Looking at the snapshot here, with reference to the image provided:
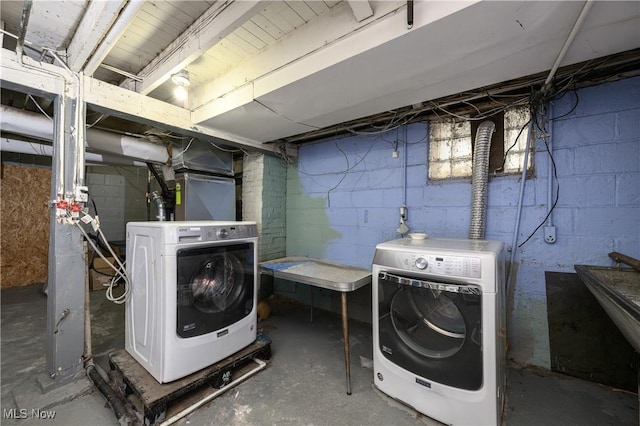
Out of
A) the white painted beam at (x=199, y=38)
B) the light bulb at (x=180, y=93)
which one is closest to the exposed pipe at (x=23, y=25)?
the white painted beam at (x=199, y=38)

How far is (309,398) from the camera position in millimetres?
1682

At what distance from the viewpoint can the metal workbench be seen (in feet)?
5.79

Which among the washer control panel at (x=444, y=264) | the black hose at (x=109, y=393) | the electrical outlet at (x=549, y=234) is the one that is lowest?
the black hose at (x=109, y=393)

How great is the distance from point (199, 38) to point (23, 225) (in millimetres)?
5047

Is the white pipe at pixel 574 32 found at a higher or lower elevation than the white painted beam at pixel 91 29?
lower

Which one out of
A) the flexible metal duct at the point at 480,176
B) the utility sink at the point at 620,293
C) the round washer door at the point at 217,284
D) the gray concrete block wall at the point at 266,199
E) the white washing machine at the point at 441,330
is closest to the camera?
the utility sink at the point at 620,293

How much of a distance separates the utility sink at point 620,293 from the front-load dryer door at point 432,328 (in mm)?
489

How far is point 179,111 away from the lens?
2.37 metres

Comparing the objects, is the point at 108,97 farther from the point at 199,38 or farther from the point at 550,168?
the point at 550,168

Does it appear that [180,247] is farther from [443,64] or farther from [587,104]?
[587,104]

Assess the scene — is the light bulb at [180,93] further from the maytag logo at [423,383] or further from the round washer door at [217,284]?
the maytag logo at [423,383]

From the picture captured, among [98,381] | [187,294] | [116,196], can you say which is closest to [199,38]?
[187,294]

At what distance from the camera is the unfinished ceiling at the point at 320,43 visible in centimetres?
118

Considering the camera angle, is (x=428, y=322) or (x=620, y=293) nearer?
(x=620, y=293)
